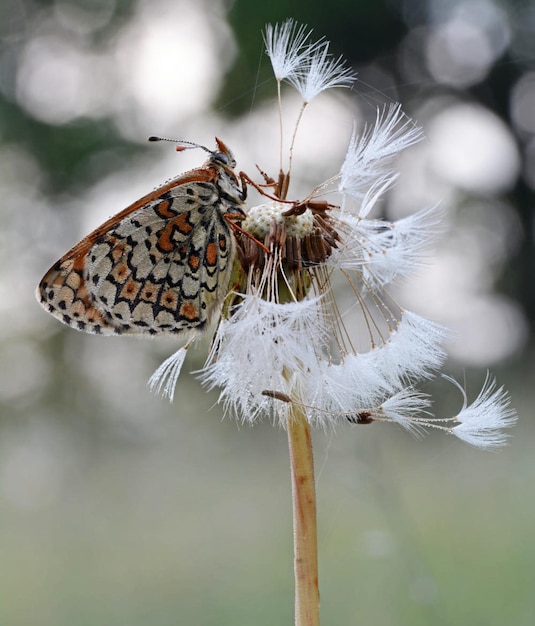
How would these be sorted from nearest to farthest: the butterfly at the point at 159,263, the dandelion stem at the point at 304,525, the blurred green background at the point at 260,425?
the dandelion stem at the point at 304,525
the butterfly at the point at 159,263
the blurred green background at the point at 260,425

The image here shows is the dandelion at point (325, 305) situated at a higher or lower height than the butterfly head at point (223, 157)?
lower

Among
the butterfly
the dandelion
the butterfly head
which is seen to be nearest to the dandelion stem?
the dandelion

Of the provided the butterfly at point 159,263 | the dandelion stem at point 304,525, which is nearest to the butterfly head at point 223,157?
the butterfly at point 159,263

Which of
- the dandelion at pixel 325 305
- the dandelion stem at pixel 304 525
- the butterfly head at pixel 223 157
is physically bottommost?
the dandelion stem at pixel 304 525

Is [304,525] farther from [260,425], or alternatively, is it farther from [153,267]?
[260,425]

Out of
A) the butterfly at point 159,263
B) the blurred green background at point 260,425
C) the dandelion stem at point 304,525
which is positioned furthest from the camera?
the blurred green background at point 260,425

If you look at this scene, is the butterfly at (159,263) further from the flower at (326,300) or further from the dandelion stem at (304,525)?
the dandelion stem at (304,525)

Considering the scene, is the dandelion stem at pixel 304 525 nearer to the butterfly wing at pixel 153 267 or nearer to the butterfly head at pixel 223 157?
the butterfly wing at pixel 153 267

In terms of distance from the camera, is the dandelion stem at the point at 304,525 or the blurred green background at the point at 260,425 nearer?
the dandelion stem at the point at 304,525
